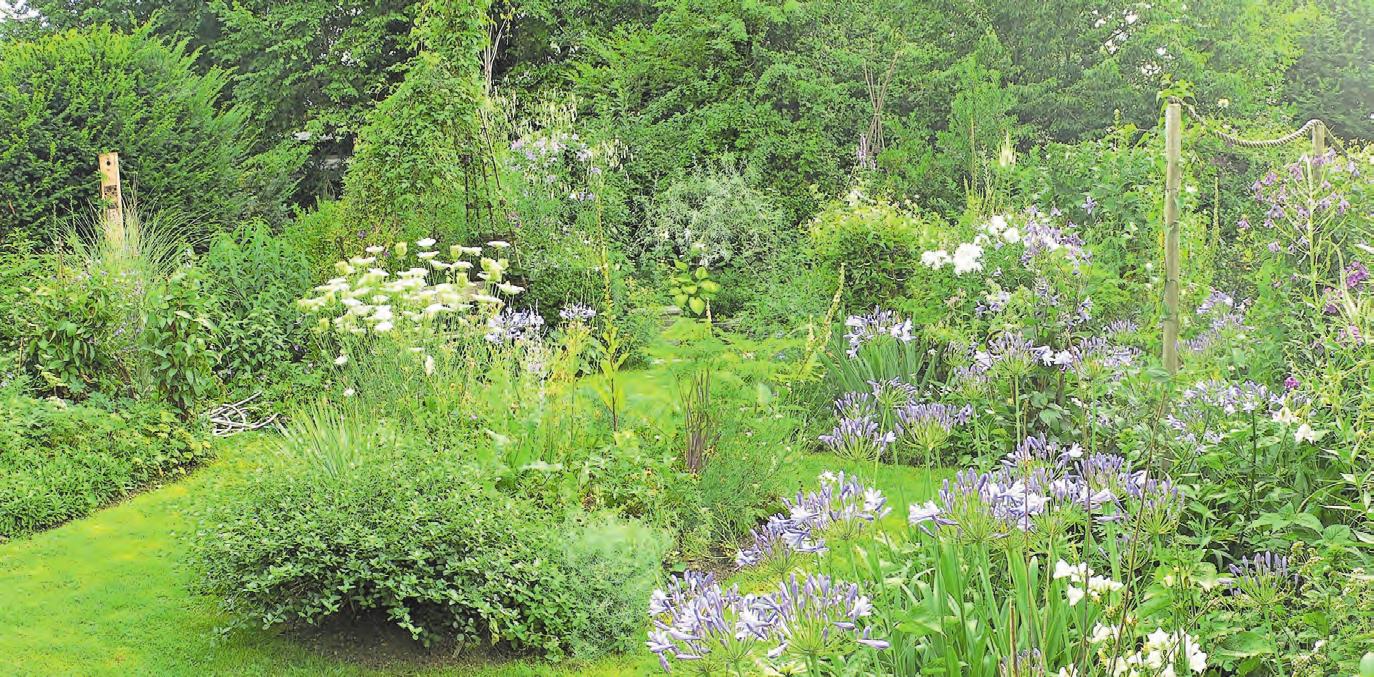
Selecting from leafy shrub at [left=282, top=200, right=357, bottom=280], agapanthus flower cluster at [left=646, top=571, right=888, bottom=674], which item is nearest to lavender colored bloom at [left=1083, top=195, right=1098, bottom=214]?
leafy shrub at [left=282, top=200, right=357, bottom=280]

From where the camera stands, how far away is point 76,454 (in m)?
5.40

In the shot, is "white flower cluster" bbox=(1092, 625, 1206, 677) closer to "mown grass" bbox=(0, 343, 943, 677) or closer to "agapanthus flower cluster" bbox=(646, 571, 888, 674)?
"agapanthus flower cluster" bbox=(646, 571, 888, 674)

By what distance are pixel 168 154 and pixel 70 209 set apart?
1233mm

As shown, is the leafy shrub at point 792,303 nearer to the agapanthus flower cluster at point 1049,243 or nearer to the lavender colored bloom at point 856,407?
the agapanthus flower cluster at point 1049,243

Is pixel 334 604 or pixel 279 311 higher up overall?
pixel 279 311

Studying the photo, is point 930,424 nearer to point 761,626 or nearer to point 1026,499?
point 1026,499

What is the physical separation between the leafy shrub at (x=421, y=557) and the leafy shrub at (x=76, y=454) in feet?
5.53

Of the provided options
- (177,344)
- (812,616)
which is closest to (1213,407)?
(812,616)

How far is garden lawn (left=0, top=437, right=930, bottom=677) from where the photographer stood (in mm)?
3662

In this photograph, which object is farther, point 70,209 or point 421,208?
point 70,209

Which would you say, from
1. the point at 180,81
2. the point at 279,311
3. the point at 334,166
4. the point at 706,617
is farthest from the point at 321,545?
the point at 334,166

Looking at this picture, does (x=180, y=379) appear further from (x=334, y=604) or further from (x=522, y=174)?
(x=522, y=174)

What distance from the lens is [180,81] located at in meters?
Result: 11.2

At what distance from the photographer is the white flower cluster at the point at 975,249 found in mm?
5832
